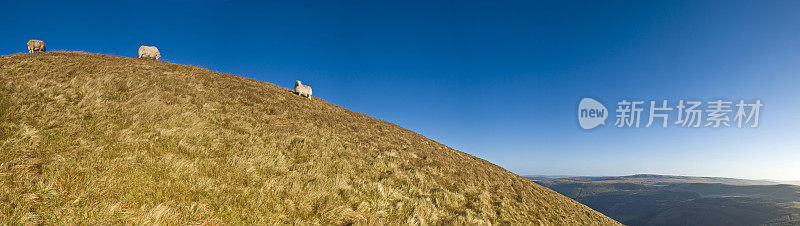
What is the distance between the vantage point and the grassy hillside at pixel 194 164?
6945mm

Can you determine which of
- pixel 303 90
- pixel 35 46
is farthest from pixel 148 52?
pixel 303 90

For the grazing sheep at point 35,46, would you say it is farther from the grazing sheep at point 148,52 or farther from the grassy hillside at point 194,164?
the grazing sheep at point 148,52

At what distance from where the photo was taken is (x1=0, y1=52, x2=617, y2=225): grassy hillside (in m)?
6.95

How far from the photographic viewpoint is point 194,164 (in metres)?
9.42

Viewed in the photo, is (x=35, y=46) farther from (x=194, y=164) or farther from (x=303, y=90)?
(x=194, y=164)

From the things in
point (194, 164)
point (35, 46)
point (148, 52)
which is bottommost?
point (194, 164)

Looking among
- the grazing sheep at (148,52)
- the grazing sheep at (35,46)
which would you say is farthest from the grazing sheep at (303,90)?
the grazing sheep at (35,46)

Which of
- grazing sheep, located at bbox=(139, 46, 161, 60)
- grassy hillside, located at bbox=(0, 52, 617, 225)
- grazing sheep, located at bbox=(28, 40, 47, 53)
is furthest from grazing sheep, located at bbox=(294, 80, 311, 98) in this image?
grazing sheep, located at bbox=(28, 40, 47, 53)

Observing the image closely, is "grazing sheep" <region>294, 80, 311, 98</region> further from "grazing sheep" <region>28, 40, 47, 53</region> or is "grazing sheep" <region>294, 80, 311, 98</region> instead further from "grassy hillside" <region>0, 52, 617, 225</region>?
"grazing sheep" <region>28, 40, 47, 53</region>

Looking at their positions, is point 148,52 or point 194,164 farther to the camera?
point 148,52

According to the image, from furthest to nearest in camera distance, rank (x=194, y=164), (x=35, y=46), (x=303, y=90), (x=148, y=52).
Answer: (x=303, y=90) → (x=148, y=52) → (x=35, y=46) → (x=194, y=164)

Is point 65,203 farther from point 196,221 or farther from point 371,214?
point 371,214

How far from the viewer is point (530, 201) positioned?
16.1m

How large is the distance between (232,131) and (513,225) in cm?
1469
